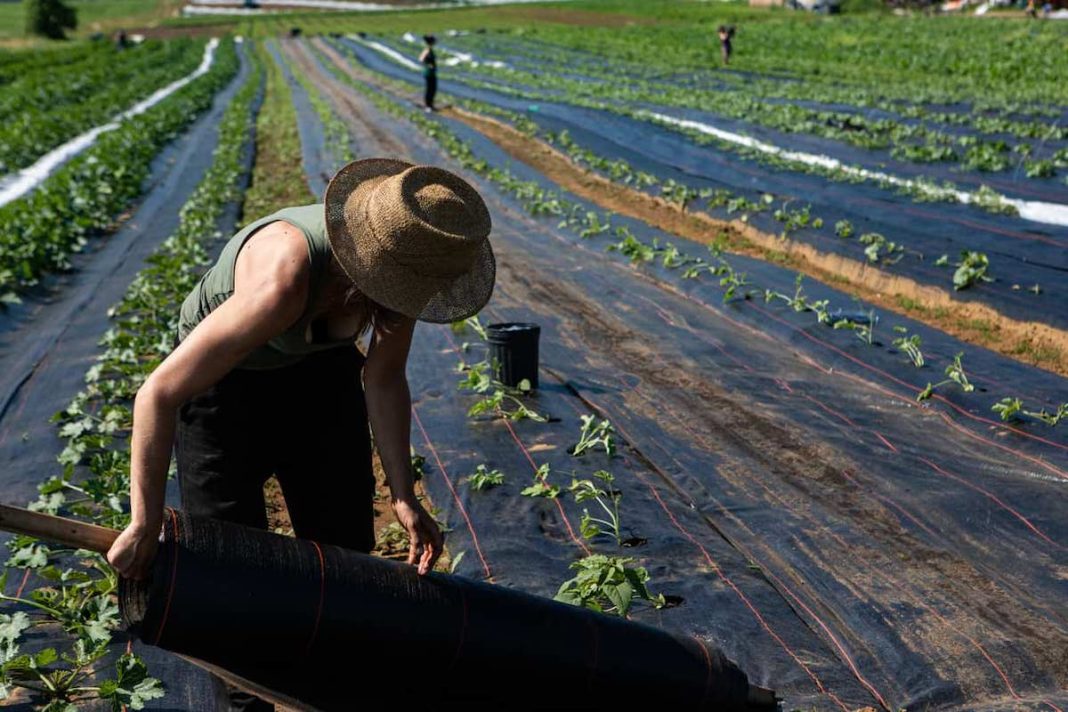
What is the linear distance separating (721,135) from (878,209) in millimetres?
5459

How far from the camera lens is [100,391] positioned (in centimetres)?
643

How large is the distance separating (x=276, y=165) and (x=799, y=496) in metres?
14.0

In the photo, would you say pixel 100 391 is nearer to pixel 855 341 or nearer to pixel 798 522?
pixel 798 522

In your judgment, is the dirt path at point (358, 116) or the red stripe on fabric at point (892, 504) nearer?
the red stripe on fabric at point (892, 504)

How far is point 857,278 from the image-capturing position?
32.6 feet

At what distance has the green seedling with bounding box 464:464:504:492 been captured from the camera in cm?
532

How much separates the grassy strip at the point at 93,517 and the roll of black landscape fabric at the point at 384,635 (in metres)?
0.83

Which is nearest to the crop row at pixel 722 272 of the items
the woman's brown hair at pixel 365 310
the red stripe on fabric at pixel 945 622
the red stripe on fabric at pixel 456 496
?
the red stripe on fabric at pixel 945 622

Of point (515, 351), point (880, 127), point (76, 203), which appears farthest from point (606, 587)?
point (880, 127)

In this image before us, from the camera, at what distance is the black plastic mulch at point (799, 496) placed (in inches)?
157

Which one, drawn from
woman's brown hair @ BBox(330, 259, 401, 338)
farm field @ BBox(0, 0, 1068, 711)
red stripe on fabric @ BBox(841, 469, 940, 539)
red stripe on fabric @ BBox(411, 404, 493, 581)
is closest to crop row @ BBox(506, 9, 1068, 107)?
farm field @ BBox(0, 0, 1068, 711)

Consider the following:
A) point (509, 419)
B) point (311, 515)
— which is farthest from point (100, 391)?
point (311, 515)

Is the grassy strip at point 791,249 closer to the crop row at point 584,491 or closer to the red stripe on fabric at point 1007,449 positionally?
the red stripe on fabric at point 1007,449

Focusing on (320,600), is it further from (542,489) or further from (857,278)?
(857,278)
